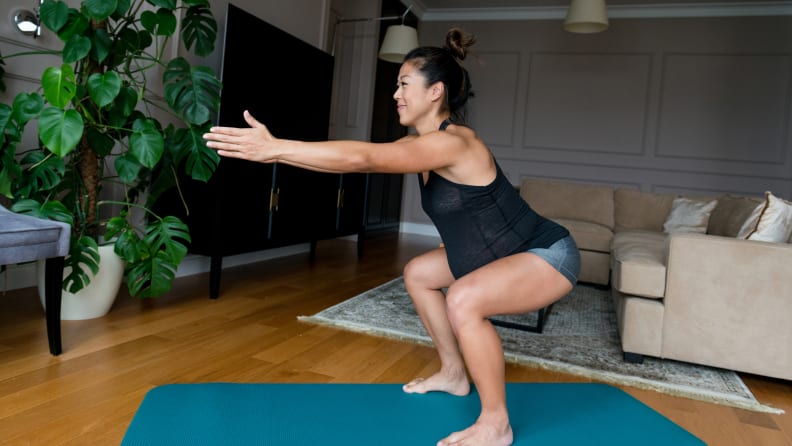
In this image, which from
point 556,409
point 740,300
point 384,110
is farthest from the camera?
point 384,110

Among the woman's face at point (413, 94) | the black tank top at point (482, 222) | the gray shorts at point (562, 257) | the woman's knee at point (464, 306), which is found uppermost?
the woman's face at point (413, 94)

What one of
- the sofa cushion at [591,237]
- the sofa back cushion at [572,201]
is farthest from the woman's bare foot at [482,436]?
the sofa back cushion at [572,201]

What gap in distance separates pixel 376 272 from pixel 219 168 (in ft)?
5.15

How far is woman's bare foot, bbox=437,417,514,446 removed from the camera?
142 cm

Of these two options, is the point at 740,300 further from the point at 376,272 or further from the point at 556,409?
the point at 376,272

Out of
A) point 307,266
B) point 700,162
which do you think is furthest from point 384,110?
point 700,162

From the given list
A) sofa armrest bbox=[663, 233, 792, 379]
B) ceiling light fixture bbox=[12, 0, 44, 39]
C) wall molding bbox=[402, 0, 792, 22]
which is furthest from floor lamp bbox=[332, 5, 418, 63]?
sofa armrest bbox=[663, 233, 792, 379]

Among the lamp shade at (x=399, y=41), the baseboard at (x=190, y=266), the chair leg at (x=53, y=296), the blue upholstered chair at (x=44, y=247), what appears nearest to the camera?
the blue upholstered chair at (x=44, y=247)

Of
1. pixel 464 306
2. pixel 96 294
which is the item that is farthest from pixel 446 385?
pixel 96 294

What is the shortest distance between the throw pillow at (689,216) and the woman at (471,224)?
3.04 meters

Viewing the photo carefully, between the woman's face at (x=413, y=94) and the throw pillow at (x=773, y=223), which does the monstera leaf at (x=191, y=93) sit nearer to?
the woman's face at (x=413, y=94)

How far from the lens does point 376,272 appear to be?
13.6ft

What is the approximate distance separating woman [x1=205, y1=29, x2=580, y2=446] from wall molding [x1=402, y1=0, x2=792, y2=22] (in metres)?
5.45

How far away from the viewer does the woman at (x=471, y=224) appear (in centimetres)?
142
